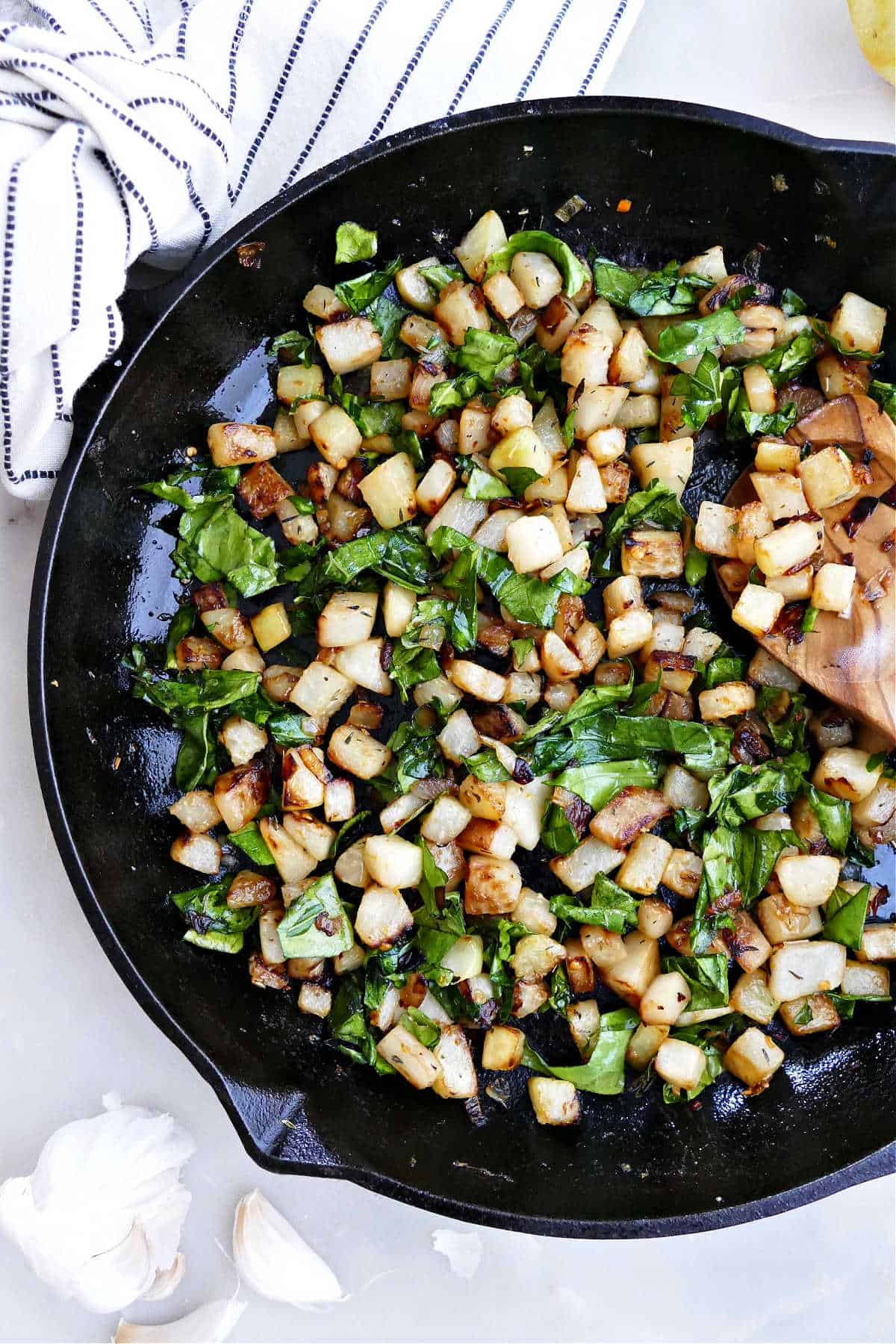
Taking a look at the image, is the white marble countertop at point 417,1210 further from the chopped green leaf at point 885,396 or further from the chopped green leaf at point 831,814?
the chopped green leaf at point 831,814

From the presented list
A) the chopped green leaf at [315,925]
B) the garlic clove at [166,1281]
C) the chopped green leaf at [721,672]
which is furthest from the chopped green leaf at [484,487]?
the garlic clove at [166,1281]

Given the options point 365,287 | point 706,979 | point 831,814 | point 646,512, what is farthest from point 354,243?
point 706,979

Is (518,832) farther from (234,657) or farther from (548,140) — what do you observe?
(548,140)

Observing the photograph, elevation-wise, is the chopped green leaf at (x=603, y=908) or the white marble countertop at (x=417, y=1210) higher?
the chopped green leaf at (x=603, y=908)

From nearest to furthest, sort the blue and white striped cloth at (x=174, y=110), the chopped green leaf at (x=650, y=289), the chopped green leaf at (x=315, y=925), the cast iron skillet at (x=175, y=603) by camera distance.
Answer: the blue and white striped cloth at (x=174, y=110) < the cast iron skillet at (x=175, y=603) < the chopped green leaf at (x=315, y=925) < the chopped green leaf at (x=650, y=289)

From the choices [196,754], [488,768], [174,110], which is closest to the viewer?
[174,110]

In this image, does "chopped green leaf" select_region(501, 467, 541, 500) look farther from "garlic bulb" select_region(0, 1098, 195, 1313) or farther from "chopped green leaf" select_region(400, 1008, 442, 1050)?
"garlic bulb" select_region(0, 1098, 195, 1313)

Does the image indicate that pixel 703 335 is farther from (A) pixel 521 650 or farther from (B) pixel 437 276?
(A) pixel 521 650
